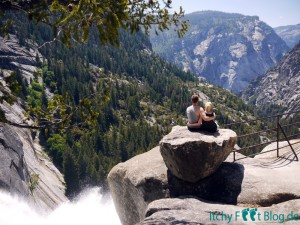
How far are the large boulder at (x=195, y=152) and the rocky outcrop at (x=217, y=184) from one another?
504 mm

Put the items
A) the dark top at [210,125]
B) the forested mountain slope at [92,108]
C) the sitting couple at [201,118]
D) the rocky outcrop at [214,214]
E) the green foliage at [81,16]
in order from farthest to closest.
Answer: the forested mountain slope at [92,108] < the dark top at [210,125] < the sitting couple at [201,118] < the rocky outcrop at [214,214] < the green foliage at [81,16]

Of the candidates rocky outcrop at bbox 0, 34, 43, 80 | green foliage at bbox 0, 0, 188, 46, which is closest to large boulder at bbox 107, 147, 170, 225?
green foliage at bbox 0, 0, 188, 46

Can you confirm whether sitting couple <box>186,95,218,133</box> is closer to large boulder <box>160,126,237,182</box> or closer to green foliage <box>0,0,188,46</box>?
large boulder <box>160,126,237,182</box>

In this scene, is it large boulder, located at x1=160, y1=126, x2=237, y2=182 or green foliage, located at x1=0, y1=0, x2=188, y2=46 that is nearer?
green foliage, located at x1=0, y1=0, x2=188, y2=46

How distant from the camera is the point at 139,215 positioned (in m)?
15.7

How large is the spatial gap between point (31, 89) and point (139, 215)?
12319 cm

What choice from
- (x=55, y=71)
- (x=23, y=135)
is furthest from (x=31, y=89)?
(x=23, y=135)

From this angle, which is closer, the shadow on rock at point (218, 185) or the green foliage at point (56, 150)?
the shadow on rock at point (218, 185)

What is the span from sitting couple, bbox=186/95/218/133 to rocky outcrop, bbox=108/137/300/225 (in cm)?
179

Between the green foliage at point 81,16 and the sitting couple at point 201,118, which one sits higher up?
the green foliage at point 81,16

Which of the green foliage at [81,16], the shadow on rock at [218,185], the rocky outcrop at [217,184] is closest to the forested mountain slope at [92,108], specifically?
the rocky outcrop at [217,184]

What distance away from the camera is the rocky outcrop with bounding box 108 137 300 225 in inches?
463

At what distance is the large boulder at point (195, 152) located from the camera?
1260cm

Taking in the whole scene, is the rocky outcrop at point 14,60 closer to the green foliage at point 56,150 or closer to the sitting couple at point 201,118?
the green foliage at point 56,150
